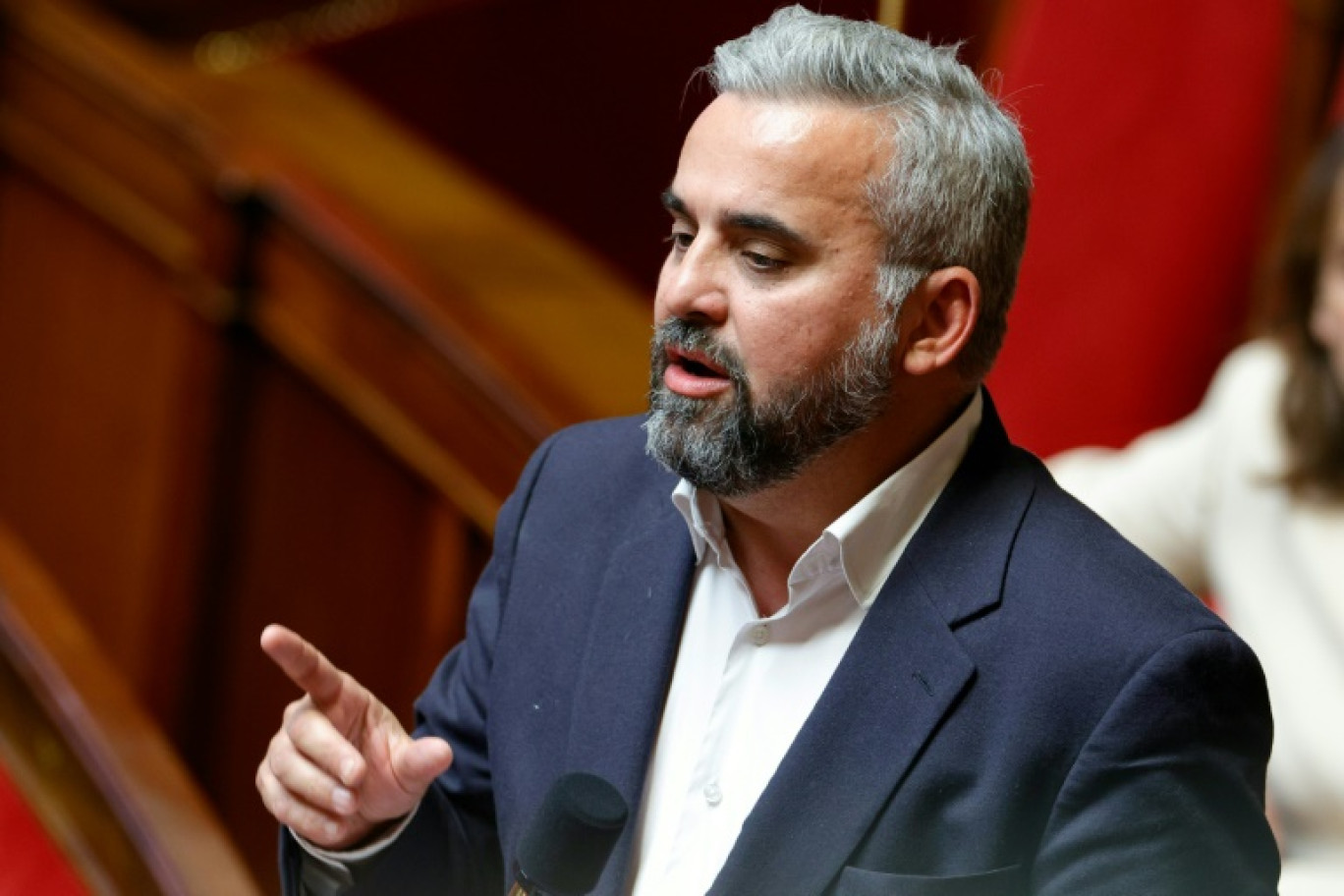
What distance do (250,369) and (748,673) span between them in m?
0.96

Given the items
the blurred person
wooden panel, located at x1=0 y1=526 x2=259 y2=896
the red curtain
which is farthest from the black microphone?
the red curtain

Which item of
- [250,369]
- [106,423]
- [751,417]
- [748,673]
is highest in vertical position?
[751,417]

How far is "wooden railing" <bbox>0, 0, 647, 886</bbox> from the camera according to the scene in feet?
4.76

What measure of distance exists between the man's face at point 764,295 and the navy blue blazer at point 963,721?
0.08 metres

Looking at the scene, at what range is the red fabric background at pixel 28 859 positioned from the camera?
0.98 meters

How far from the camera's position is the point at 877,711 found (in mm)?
749

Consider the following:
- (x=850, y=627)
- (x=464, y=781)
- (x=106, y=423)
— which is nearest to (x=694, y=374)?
(x=850, y=627)

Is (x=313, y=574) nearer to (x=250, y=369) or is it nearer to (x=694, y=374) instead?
(x=250, y=369)

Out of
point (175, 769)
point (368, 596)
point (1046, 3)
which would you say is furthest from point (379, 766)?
point (1046, 3)

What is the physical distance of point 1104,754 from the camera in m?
0.70

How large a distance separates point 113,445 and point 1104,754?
A: 125 cm

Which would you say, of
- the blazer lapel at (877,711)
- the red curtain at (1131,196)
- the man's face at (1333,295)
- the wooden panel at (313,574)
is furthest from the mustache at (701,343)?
the red curtain at (1131,196)

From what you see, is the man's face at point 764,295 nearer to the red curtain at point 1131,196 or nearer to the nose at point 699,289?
the nose at point 699,289

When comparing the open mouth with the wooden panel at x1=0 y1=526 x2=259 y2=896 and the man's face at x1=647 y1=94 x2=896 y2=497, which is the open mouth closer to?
the man's face at x1=647 y1=94 x2=896 y2=497
